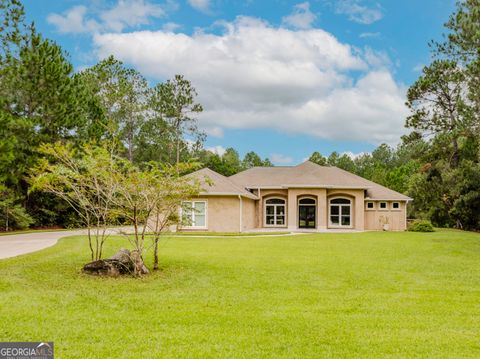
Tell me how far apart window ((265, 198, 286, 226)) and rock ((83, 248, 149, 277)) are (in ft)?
72.7

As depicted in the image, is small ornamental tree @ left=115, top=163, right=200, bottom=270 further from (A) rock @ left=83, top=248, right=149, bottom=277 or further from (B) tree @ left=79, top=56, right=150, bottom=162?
(B) tree @ left=79, top=56, right=150, bottom=162

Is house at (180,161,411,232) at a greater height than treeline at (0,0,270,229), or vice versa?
treeline at (0,0,270,229)

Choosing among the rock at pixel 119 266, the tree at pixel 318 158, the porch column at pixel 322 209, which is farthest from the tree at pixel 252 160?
the rock at pixel 119 266

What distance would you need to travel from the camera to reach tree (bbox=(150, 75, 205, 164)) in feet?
158

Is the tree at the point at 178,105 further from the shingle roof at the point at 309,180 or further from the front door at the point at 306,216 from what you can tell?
the front door at the point at 306,216

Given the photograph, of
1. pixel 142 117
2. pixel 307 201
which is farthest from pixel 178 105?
pixel 307 201

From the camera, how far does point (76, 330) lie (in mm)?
5895

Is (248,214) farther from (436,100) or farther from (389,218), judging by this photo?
(436,100)

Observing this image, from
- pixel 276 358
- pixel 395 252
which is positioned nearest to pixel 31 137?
pixel 395 252

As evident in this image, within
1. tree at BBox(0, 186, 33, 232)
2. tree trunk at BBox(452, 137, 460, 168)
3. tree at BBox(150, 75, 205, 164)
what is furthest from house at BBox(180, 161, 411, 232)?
tree at BBox(150, 75, 205, 164)

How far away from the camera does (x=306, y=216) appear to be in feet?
106

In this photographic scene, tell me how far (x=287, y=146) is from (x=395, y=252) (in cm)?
3502

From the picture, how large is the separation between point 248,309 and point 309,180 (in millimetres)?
24420

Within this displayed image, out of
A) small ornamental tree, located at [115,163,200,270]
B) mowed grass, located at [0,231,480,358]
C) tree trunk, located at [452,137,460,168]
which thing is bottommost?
mowed grass, located at [0,231,480,358]
